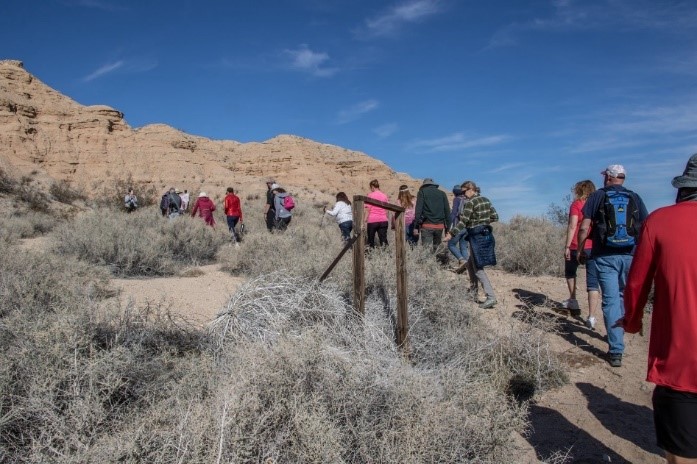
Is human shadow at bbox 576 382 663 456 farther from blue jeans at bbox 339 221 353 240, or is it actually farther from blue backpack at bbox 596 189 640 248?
blue jeans at bbox 339 221 353 240

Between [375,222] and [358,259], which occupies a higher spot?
[375,222]

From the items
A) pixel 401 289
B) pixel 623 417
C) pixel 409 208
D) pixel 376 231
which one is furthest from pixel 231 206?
pixel 623 417

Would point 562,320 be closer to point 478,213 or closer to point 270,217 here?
point 478,213

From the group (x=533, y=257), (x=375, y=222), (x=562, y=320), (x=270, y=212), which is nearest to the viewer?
(x=562, y=320)

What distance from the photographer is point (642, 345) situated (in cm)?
568

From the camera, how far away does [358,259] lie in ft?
14.8

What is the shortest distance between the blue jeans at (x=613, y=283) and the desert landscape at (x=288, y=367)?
1.24ft

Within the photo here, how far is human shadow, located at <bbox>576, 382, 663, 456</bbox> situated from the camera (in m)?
3.75

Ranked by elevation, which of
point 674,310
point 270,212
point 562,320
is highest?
point 270,212

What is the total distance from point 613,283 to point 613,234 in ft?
1.63

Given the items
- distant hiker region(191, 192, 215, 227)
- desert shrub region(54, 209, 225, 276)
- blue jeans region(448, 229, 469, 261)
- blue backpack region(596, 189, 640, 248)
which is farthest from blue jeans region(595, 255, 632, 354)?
distant hiker region(191, 192, 215, 227)

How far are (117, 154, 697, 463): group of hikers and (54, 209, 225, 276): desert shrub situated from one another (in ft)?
7.21

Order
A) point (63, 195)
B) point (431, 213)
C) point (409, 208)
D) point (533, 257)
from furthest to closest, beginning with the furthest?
point (63, 195) < point (409, 208) < point (533, 257) < point (431, 213)

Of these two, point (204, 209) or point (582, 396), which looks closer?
point (582, 396)
